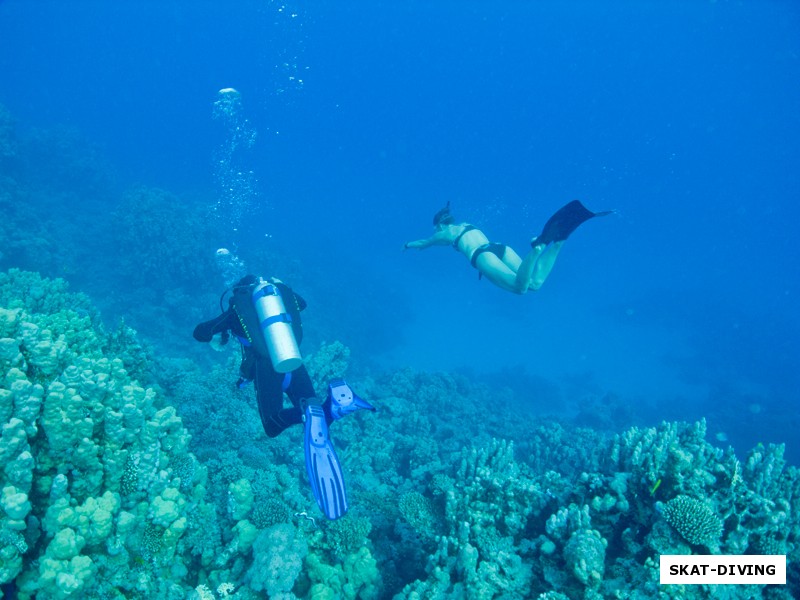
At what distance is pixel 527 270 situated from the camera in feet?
20.9

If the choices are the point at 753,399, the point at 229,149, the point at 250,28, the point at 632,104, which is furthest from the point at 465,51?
the point at 753,399

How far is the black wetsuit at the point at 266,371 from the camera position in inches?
203

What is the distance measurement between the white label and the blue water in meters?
17.3

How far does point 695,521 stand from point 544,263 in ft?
12.3

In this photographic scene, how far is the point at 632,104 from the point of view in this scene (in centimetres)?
17662

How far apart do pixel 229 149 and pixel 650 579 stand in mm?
115603

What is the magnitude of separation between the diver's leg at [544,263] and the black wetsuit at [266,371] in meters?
3.64

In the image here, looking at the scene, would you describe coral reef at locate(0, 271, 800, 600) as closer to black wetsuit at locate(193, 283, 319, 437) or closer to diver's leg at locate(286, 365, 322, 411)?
black wetsuit at locate(193, 283, 319, 437)

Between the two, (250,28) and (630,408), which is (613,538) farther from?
(250,28)

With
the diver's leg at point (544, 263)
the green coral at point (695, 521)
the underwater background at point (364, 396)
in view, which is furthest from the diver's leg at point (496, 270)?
the green coral at point (695, 521)

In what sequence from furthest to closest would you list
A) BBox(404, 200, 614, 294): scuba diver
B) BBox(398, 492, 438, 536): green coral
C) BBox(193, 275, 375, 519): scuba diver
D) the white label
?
BBox(404, 200, 614, 294): scuba diver, BBox(398, 492, 438, 536): green coral, BBox(193, 275, 375, 519): scuba diver, the white label

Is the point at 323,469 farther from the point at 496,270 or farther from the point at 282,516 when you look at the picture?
the point at 496,270

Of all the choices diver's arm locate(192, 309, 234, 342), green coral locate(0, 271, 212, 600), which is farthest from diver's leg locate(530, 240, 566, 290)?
green coral locate(0, 271, 212, 600)

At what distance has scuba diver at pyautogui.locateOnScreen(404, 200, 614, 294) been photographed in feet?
19.7
